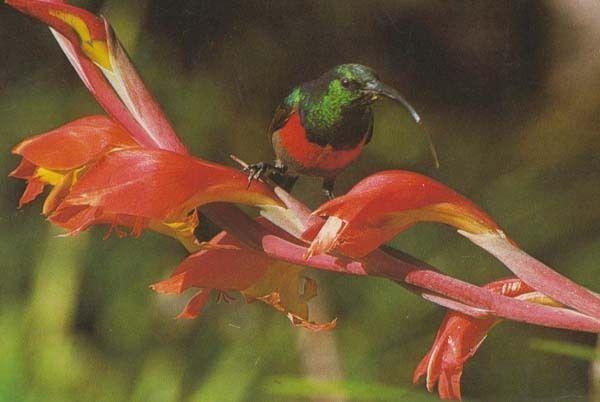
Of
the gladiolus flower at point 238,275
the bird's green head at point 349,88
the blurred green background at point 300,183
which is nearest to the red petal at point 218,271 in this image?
the gladiolus flower at point 238,275

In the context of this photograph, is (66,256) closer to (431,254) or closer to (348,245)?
(431,254)

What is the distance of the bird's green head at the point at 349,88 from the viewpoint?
17.4 inches

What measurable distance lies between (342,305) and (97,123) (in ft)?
1.68

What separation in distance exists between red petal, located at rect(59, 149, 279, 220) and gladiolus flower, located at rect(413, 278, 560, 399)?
0.08m

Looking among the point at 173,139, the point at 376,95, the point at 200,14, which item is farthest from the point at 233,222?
the point at 200,14

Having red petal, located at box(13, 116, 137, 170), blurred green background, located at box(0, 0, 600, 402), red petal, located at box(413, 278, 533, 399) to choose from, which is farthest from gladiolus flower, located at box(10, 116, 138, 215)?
blurred green background, located at box(0, 0, 600, 402)

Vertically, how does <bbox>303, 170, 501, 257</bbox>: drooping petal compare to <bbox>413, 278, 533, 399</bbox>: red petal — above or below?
above

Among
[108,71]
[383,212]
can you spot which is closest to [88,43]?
[108,71]

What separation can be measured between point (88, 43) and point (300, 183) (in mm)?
417

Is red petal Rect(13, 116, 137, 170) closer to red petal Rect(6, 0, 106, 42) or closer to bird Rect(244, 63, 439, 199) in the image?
red petal Rect(6, 0, 106, 42)

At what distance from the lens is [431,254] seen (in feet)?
2.47

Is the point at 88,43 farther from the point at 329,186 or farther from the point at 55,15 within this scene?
the point at 329,186

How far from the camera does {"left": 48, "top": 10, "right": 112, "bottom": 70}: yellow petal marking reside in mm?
305

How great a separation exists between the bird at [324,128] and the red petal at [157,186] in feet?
0.58
